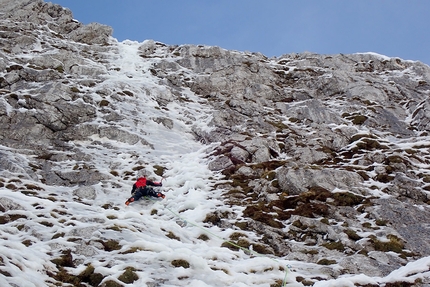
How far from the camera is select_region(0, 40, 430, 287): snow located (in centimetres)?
1102

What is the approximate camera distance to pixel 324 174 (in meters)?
21.9

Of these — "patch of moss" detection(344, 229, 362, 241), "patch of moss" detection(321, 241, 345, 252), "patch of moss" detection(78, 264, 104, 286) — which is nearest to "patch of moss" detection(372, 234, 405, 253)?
"patch of moss" detection(344, 229, 362, 241)

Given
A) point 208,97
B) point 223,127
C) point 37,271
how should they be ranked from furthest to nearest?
point 208,97 < point 223,127 < point 37,271

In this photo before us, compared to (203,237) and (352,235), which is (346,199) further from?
(203,237)

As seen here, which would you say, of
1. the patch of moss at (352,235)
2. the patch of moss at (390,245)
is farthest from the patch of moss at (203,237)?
the patch of moss at (390,245)

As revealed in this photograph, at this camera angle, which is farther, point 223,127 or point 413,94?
point 413,94

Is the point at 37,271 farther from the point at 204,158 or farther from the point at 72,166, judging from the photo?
the point at 204,158

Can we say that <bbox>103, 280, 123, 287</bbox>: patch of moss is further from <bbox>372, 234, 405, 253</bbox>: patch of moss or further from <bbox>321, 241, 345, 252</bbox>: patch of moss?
<bbox>372, 234, 405, 253</bbox>: patch of moss

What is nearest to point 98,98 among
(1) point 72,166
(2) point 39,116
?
(2) point 39,116

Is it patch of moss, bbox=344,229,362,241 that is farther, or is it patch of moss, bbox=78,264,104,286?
patch of moss, bbox=344,229,362,241

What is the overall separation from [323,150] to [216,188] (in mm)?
10567

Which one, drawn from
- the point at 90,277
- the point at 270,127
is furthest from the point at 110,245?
the point at 270,127

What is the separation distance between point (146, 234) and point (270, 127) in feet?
71.9

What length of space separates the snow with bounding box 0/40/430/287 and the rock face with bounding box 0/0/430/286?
126 centimetres
